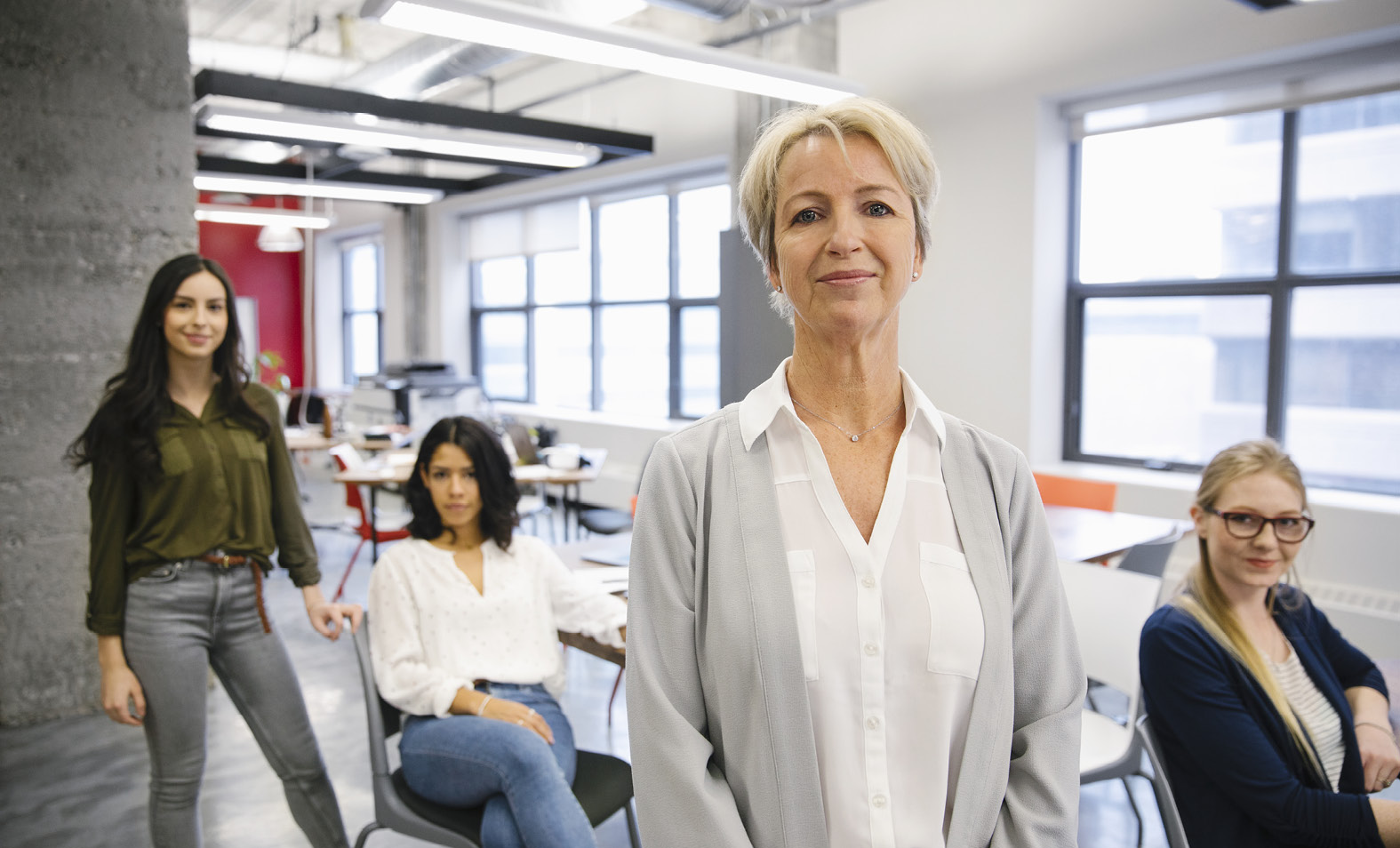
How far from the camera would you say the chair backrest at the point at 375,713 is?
204 centimetres

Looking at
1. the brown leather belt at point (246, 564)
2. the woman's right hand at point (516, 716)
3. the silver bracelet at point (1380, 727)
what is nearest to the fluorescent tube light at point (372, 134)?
the brown leather belt at point (246, 564)

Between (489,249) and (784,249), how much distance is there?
895cm

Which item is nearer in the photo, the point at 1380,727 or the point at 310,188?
the point at 1380,727

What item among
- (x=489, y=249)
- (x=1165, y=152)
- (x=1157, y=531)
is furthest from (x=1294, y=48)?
(x=489, y=249)

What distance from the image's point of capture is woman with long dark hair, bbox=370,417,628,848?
1.91 m

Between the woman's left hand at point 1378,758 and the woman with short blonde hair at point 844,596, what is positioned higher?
the woman with short blonde hair at point 844,596

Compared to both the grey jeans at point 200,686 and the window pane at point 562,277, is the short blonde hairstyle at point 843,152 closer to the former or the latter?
the grey jeans at point 200,686

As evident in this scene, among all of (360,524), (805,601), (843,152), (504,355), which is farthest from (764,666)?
(504,355)

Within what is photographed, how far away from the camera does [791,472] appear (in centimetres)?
112

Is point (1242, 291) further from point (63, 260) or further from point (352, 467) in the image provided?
point (63, 260)

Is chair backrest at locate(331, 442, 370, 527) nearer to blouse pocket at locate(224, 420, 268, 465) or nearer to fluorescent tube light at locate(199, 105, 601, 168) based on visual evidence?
fluorescent tube light at locate(199, 105, 601, 168)

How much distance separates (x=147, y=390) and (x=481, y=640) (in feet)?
3.07

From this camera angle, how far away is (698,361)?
775 centimetres

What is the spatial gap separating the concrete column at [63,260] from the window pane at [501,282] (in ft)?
18.8
